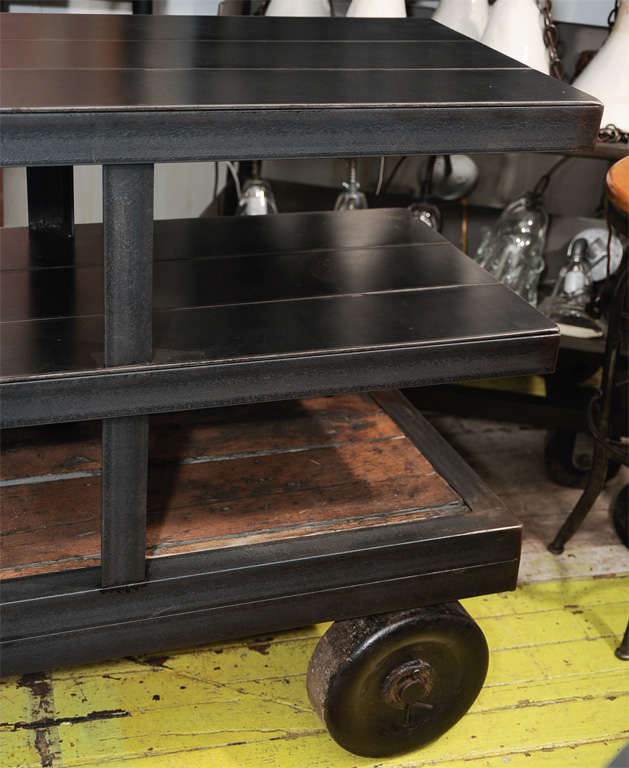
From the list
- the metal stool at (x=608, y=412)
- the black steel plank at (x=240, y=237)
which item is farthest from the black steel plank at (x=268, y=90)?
the metal stool at (x=608, y=412)

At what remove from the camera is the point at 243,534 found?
1.35 meters

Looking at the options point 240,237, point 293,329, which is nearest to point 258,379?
point 293,329

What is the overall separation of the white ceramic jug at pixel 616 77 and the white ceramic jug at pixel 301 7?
0.58 m

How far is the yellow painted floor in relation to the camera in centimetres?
146

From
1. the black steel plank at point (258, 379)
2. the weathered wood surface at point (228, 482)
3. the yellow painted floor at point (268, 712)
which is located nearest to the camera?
the black steel plank at point (258, 379)

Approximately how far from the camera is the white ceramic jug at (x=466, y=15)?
2031 millimetres

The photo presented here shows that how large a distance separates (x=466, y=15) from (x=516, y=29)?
17 centimetres

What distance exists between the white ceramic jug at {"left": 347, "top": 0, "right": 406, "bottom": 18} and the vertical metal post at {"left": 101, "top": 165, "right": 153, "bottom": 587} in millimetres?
1193

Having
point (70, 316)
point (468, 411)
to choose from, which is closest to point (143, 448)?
point (70, 316)

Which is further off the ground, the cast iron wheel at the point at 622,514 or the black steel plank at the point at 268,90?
the black steel plank at the point at 268,90

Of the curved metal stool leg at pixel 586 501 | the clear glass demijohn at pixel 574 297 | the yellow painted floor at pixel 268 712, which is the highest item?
the clear glass demijohn at pixel 574 297

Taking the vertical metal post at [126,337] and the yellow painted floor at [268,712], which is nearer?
the vertical metal post at [126,337]

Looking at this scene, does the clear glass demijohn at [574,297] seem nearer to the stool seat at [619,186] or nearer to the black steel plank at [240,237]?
the black steel plank at [240,237]

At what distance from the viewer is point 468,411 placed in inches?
86.4
